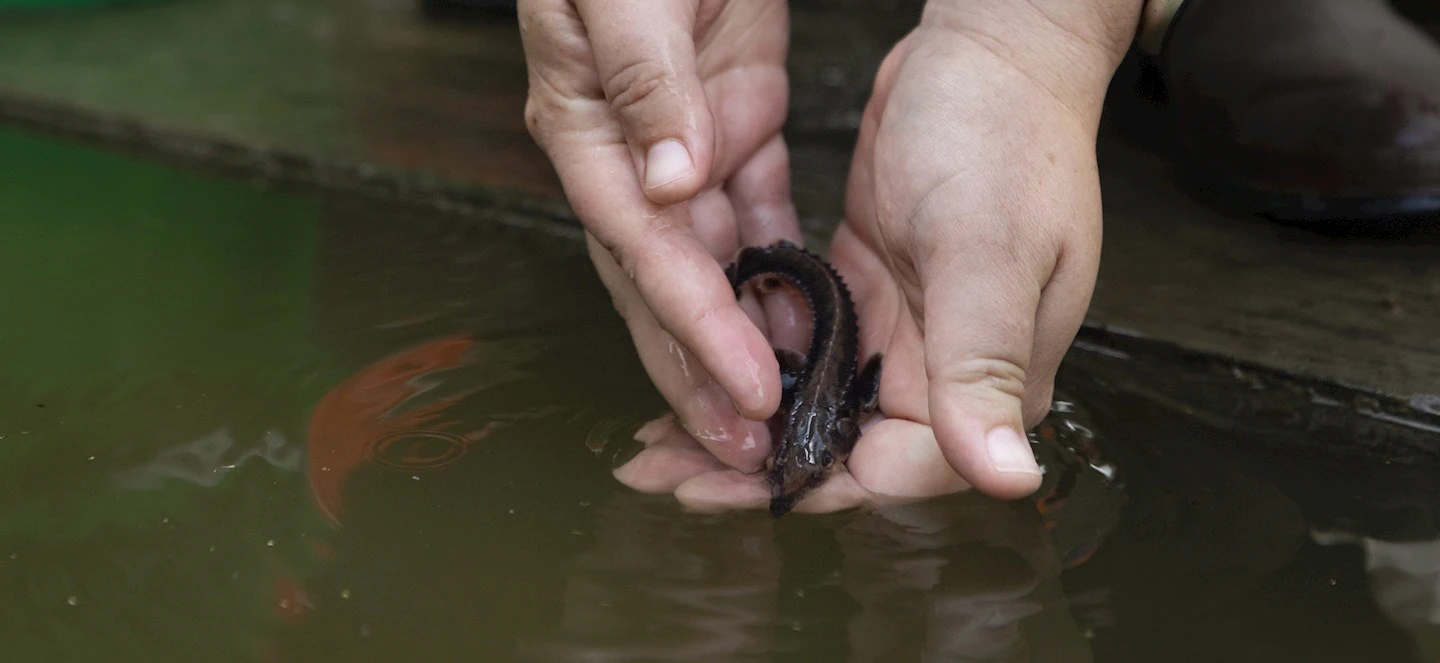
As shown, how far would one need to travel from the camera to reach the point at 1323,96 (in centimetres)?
247

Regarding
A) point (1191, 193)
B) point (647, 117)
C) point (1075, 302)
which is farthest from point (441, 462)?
point (1191, 193)

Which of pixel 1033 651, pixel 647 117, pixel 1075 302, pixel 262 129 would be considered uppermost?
pixel 647 117

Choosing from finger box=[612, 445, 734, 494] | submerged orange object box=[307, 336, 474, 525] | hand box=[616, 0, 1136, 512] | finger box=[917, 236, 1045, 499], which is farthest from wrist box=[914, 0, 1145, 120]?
submerged orange object box=[307, 336, 474, 525]

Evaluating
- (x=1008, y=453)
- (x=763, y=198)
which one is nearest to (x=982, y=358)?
(x=1008, y=453)

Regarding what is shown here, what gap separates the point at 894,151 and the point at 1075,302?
0.38 meters

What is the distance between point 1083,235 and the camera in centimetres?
161

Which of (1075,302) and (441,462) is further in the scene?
(441,462)

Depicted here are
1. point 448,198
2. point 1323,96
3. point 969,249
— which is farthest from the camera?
point 448,198

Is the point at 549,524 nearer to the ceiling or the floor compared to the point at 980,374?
nearer to the floor

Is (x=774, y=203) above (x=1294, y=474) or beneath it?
above

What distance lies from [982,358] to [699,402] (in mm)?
552

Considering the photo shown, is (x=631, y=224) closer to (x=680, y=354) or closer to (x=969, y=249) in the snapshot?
(x=680, y=354)

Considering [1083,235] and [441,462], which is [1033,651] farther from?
[441,462]

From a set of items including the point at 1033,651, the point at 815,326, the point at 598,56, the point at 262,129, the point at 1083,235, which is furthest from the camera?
the point at 262,129
